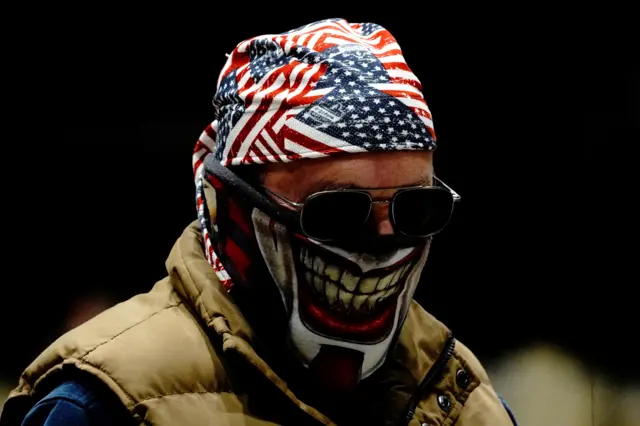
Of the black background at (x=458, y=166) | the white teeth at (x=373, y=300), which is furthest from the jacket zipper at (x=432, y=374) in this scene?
the black background at (x=458, y=166)

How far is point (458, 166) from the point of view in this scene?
2168mm

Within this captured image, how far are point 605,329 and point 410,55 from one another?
3.57 feet

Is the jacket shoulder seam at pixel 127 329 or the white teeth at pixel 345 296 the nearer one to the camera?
the jacket shoulder seam at pixel 127 329

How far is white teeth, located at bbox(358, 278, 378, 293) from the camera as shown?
121 centimetres

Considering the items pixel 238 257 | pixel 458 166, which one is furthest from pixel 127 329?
pixel 458 166

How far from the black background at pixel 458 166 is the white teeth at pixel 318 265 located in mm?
839

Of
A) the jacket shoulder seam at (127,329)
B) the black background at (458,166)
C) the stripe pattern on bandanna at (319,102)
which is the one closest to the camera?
the jacket shoulder seam at (127,329)

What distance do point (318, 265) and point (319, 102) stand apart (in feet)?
0.87

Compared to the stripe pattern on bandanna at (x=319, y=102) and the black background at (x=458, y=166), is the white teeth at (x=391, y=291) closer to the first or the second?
the stripe pattern on bandanna at (x=319, y=102)

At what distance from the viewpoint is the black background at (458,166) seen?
184 cm

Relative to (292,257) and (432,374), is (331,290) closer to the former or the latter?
(292,257)

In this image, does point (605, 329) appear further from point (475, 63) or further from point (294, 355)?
point (294, 355)

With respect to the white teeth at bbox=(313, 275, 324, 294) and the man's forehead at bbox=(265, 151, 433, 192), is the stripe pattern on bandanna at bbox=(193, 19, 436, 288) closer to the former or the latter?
the man's forehead at bbox=(265, 151, 433, 192)

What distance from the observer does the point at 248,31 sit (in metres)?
1.85
